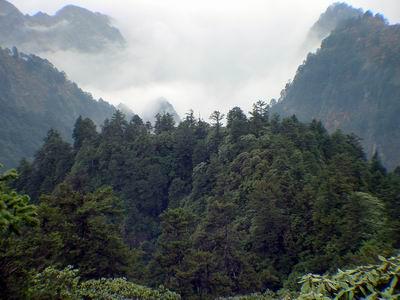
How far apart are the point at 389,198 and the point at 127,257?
23080 mm

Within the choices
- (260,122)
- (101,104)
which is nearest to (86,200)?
(260,122)

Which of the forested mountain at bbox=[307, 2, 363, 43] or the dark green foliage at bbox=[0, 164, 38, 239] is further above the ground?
the forested mountain at bbox=[307, 2, 363, 43]

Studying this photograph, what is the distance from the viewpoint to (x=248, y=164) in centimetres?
4938

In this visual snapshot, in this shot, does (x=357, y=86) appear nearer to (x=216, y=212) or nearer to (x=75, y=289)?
(x=216, y=212)

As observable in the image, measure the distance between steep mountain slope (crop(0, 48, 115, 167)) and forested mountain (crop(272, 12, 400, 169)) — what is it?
6883 cm

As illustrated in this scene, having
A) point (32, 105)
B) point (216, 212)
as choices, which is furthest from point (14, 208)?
point (32, 105)

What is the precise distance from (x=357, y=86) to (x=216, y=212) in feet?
309

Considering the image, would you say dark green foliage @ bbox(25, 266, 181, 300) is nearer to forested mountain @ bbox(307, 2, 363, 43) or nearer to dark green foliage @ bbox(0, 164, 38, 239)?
dark green foliage @ bbox(0, 164, 38, 239)

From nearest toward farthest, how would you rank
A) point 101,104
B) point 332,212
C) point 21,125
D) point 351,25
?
1. point 332,212
2. point 21,125
3. point 351,25
4. point 101,104

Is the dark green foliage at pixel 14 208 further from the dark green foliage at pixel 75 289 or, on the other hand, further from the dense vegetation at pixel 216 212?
the dark green foliage at pixel 75 289

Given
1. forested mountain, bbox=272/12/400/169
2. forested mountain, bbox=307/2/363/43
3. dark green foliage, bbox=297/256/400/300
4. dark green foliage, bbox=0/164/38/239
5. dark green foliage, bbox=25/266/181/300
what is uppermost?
forested mountain, bbox=307/2/363/43

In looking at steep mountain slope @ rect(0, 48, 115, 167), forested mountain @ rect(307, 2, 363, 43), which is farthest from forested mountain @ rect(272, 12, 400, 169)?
steep mountain slope @ rect(0, 48, 115, 167)

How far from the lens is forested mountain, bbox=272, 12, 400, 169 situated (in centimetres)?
10144

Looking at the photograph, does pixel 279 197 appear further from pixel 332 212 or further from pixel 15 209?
pixel 15 209
